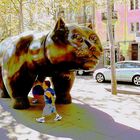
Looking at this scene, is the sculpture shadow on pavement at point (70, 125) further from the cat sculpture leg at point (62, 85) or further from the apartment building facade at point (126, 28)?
the apartment building facade at point (126, 28)

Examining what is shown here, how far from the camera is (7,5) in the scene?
83.6 feet

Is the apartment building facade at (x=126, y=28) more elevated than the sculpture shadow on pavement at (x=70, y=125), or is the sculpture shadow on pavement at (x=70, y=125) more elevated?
the apartment building facade at (x=126, y=28)

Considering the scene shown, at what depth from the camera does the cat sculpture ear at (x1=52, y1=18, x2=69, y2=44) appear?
23.5 feet

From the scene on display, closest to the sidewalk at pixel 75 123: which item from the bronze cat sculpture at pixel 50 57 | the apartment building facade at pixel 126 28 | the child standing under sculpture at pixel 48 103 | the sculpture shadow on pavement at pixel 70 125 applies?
the sculpture shadow on pavement at pixel 70 125

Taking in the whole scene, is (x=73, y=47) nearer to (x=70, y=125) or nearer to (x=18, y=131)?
(x=70, y=125)

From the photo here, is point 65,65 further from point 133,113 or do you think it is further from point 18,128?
point 133,113

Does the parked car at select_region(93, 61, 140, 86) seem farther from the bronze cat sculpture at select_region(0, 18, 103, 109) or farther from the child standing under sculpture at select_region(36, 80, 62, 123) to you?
the child standing under sculpture at select_region(36, 80, 62, 123)

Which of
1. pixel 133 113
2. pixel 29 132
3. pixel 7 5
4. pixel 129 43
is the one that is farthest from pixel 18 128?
pixel 129 43

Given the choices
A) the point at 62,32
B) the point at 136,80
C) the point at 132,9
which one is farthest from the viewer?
the point at 132,9

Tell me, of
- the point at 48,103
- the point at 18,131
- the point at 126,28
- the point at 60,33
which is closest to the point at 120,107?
the point at 48,103

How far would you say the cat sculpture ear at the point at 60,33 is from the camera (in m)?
7.18

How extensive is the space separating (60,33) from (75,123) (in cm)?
198

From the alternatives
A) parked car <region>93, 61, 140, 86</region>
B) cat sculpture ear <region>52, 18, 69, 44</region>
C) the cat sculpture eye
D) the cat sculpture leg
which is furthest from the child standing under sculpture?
parked car <region>93, 61, 140, 86</region>

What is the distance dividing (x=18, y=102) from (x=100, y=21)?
26.1 m
